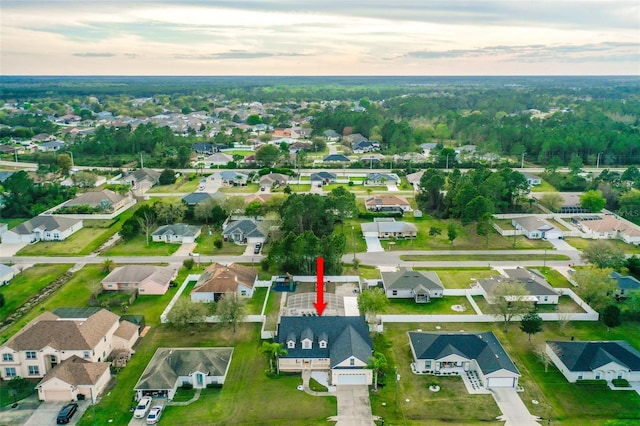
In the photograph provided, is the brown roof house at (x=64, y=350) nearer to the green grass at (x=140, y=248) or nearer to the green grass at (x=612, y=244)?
the green grass at (x=140, y=248)

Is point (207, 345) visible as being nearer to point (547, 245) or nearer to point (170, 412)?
point (170, 412)

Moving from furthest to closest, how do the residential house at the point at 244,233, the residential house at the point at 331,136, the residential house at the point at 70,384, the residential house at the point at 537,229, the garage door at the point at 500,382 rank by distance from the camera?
the residential house at the point at 331,136 → the residential house at the point at 537,229 → the residential house at the point at 244,233 → the garage door at the point at 500,382 → the residential house at the point at 70,384

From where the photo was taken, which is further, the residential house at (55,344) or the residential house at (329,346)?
the residential house at (55,344)

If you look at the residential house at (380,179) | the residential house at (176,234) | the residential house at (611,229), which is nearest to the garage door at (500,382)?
the residential house at (611,229)

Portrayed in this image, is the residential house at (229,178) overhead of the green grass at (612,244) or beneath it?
overhead

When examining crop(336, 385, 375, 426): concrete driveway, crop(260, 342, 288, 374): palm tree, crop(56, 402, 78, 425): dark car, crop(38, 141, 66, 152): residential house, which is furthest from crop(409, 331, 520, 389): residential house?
crop(38, 141, 66, 152): residential house

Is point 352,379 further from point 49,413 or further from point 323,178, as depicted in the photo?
point 323,178

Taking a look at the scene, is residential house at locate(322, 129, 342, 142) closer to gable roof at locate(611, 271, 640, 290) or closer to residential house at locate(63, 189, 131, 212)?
residential house at locate(63, 189, 131, 212)

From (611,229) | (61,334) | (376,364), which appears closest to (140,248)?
(61,334)
